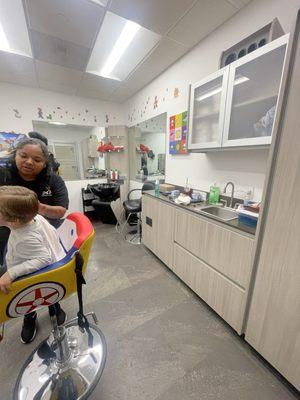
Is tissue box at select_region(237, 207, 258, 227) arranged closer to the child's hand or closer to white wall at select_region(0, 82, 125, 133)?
the child's hand

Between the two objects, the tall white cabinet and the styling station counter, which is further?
the styling station counter

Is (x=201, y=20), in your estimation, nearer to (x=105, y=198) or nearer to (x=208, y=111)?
(x=208, y=111)

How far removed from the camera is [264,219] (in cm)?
106

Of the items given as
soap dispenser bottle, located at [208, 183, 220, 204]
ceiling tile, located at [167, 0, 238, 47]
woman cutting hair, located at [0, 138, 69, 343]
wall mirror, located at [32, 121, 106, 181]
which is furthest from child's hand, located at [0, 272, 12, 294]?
wall mirror, located at [32, 121, 106, 181]

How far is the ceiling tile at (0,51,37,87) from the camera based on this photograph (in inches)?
87.7

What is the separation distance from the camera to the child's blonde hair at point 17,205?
73 cm

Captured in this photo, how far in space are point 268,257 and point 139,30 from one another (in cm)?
238

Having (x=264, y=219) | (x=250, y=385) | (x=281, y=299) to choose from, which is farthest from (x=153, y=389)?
(x=264, y=219)

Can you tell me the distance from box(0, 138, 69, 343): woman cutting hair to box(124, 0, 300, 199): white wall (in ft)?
5.20

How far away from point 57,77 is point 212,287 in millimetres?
3491

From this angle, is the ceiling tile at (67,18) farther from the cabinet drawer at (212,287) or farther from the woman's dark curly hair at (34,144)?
the cabinet drawer at (212,287)

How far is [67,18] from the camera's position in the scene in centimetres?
160

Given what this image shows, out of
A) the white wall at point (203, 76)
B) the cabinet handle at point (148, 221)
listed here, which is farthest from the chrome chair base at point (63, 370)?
the white wall at point (203, 76)

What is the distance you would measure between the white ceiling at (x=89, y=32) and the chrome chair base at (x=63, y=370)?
254 centimetres
